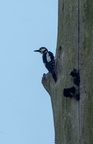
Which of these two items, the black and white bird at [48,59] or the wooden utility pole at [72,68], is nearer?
the wooden utility pole at [72,68]

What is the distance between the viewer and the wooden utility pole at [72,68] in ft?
11.3

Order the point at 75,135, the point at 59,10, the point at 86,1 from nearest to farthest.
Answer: the point at 75,135
the point at 86,1
the point at 59,10

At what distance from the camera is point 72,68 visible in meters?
3.71

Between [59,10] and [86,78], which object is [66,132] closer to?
[86,78]

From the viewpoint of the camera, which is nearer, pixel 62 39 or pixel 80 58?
pixel 80 58

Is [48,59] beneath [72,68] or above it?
above

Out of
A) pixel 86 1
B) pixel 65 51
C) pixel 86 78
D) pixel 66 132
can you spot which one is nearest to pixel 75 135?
pixel 66 132

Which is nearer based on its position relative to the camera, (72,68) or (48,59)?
(72,68)

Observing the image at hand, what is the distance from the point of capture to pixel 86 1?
3.76 metres

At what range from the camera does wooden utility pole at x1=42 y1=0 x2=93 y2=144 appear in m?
3.44

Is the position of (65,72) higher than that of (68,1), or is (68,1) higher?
(68,1)

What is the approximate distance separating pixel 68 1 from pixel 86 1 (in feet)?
0.79

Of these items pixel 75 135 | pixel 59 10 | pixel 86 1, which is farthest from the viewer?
pixel 59 10

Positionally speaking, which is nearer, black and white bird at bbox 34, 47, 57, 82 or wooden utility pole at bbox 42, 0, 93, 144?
wooden utility pole at bbox 42, 0, 93, 144
